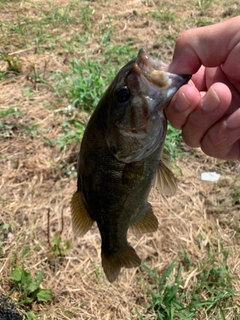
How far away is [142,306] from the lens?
270 centimetres

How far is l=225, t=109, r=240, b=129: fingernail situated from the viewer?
155 cm

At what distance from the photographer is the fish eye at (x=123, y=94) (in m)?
1.45

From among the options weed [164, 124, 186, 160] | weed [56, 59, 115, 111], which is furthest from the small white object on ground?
weed [56, 59, 115, 111]

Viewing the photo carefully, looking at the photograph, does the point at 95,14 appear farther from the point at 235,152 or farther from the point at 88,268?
the point at 235,152

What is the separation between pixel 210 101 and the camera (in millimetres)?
1492

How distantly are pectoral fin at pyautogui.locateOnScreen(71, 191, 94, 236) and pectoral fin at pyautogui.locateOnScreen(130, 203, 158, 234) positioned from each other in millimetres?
283

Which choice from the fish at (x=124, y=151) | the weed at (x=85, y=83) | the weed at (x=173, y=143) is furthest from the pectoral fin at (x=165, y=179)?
the weed at (x=85, y=83)

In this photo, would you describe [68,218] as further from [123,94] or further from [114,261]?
[123,94]

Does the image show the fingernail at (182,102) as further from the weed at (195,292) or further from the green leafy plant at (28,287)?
the green leafy plant at (28,287)

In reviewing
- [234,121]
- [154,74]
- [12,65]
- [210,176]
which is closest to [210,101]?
[234,121]

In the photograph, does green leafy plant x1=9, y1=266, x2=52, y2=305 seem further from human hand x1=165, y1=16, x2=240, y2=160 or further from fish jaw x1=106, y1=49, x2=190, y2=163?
human hand x1=165, y1=16, x2=240, y2=160

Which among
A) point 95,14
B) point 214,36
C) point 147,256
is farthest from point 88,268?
point 95,14

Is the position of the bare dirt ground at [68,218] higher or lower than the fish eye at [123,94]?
lower

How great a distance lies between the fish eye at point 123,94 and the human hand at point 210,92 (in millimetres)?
180
